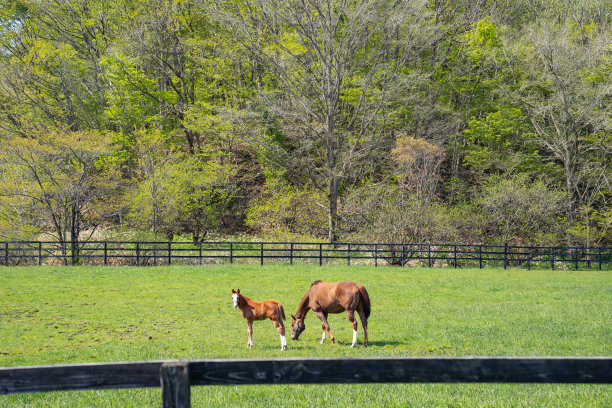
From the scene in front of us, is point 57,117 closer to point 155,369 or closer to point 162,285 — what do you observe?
point 162,285

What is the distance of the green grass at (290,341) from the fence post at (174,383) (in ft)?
8.89

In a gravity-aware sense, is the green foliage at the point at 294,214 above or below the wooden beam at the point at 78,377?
above

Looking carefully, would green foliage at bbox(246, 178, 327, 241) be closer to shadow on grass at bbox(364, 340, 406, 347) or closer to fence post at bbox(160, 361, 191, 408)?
shadow on grass at bbox(364, 340, 406, 347)

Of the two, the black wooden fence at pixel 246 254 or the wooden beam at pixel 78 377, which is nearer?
the wooden beam at pixel 78 377

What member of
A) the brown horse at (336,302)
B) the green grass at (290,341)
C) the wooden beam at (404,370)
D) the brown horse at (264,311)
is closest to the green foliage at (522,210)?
the green grass at (290,341)

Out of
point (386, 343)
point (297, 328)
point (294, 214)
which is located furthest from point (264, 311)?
point (294, 214)

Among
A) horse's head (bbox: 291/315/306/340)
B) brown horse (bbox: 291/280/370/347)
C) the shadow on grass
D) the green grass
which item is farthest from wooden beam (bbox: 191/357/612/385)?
A: the shadow on grass

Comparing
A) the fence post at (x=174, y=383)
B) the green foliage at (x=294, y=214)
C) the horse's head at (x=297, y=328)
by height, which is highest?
the green foliage at (x=294, y=214)

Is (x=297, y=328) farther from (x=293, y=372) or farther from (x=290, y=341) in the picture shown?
(x=293, y=372)

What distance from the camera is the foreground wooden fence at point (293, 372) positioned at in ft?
9.45

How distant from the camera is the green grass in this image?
18.8 feet

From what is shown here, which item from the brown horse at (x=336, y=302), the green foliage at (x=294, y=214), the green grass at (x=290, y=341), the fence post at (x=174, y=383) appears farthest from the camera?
the green foliage at (x=294, y=214)

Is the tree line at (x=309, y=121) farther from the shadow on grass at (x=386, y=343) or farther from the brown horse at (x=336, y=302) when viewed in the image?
the brown horse at (x=336, y=302)

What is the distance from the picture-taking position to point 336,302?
8922 mm
